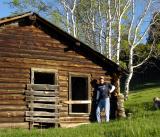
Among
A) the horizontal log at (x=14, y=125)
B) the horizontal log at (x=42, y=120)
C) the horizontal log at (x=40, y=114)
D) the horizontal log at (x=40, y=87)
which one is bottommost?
the horizontal log at (x=14, y=125)

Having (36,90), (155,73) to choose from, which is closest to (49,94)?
(36,90)

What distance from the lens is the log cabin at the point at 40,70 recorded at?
21.7 m

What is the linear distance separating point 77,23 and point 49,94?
18.6 metres

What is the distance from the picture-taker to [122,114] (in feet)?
81.1

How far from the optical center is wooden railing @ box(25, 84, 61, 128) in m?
22.1

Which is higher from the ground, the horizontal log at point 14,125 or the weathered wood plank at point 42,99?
the weathered wood plank at point 42,99

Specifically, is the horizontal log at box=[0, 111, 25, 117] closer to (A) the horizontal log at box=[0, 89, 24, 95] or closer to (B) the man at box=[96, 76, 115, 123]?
(A) the horizontal log at box=[0, 89, 24, 95]

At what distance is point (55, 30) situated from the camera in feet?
77.0

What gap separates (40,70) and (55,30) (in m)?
2.03

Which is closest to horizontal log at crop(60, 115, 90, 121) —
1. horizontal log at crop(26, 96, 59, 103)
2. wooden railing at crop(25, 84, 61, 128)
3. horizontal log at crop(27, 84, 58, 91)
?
wooden railing at crop(25, 84, 61, 128)

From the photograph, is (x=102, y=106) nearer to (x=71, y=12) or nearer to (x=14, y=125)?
(x=14, y=125)

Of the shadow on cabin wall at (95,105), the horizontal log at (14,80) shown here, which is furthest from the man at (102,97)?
the horizontal log at (14,80)

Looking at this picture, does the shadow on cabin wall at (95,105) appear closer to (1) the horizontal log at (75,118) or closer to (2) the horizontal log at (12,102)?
(1) the horizontal log at (75,118)

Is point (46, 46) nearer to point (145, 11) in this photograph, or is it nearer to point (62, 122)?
point (62, 122)
